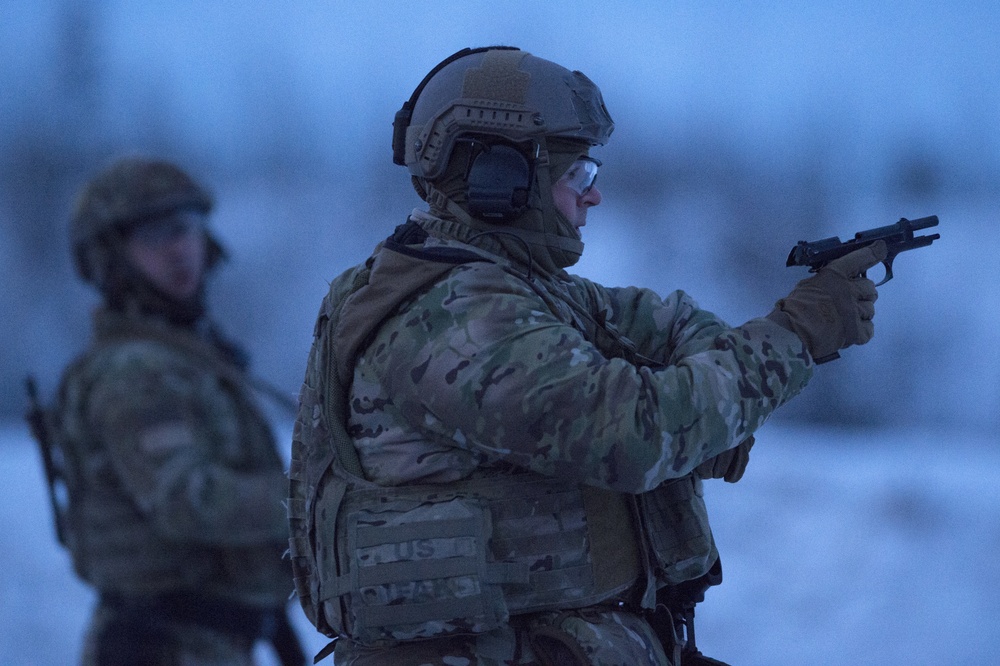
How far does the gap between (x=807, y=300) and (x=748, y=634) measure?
2.84m

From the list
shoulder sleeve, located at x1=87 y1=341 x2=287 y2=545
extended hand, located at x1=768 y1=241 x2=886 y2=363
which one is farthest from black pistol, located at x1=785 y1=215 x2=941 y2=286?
shoulder sleeve, located at x1=87 y1=341 x2=287 y2=545

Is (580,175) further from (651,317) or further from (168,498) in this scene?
(168,498)

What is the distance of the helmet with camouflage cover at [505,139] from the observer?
146 centimetres

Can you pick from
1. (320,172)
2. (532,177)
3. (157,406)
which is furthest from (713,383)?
(320,172)

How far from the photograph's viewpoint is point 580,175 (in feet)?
5.08

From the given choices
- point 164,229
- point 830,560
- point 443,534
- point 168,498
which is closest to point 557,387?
point 443,534

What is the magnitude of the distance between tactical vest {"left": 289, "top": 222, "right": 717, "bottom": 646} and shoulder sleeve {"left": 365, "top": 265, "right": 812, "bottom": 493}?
70 mm

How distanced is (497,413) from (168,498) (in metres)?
1.50

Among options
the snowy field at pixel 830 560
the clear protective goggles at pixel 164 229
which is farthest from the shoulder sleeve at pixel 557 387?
the snowy field at pixel 830 560

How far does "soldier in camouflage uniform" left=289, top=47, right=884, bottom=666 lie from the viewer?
1.31 m

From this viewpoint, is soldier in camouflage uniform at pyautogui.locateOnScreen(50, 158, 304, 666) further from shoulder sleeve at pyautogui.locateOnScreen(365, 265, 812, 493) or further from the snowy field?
shoulder sleeve at pyautogui.locateOnScreen(365, 265, 812, 493)

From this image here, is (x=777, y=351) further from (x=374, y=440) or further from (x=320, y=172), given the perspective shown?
(x=320, y=172)

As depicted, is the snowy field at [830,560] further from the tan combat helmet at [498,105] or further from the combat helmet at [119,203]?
the tan combat helmet at [498,105]

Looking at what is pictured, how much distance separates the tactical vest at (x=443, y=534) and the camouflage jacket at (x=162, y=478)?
119 centimetres
